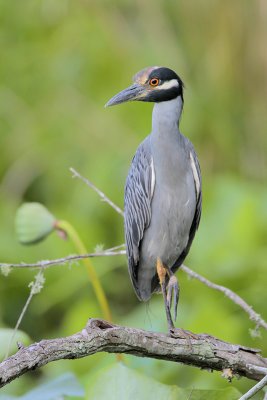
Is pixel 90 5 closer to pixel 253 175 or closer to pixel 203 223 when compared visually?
pixel 253 175

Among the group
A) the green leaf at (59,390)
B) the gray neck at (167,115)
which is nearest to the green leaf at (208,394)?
the green leaf at (59,390)

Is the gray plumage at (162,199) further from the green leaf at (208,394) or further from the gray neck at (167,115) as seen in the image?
the green leaf at (208,394)

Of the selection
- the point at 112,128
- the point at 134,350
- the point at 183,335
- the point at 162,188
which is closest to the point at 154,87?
the point at 162,188

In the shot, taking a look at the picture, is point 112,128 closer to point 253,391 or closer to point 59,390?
point 59,390

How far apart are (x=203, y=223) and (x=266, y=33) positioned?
176 cm

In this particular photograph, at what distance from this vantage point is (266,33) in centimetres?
580

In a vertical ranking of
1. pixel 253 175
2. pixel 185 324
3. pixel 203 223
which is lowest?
pixel 185 324

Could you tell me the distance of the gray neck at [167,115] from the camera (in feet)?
9.77

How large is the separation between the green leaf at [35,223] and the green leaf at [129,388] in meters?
0.64

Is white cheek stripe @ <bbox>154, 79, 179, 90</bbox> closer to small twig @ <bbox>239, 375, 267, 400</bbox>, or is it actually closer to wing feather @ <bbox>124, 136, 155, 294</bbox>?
wing feather @ <bbox>124, 136, 155, 294</bbox>

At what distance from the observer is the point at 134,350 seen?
7.49 feet

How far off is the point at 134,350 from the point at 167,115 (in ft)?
3.21

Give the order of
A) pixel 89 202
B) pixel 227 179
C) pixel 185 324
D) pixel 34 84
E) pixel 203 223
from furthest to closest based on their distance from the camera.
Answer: pixel 34 84 → pixel 89 202 → pixel 227 179 → pixel 203 223 → pixel 185 324

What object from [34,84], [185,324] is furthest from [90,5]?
[185,324]
